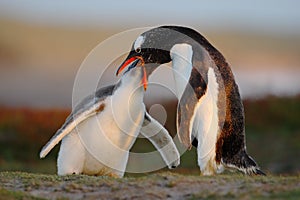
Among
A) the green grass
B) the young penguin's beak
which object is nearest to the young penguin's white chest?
the young penguin's beak

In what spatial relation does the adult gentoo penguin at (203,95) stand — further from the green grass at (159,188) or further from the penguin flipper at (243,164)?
the green grass at (159,188)

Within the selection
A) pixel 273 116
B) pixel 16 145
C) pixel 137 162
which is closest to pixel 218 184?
pixel 137 162

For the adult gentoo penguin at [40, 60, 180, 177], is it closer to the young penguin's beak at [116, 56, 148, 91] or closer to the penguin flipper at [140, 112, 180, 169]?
the young penguin's beak at [116, 56, 148, 91]

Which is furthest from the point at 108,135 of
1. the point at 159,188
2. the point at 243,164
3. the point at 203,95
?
the point at 159,188

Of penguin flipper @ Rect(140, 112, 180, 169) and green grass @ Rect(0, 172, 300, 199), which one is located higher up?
penguin flipper @ Rect(140, 112, 180, 169)

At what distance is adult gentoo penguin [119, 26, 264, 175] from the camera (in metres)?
9.88

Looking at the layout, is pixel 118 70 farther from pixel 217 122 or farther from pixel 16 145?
pixel 16 145

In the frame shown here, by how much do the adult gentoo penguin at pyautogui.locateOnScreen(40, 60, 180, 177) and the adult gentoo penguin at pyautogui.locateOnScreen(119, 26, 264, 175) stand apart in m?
0.52

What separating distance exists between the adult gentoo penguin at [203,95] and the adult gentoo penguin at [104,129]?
52 centimetres

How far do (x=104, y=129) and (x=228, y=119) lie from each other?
6.46 ft

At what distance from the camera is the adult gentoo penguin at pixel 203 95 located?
32.4 feet

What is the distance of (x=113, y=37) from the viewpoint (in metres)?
12.0

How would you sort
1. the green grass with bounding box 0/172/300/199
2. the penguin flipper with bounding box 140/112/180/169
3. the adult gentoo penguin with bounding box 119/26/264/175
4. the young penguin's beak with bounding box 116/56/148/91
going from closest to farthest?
1. the green grass with bounding box 0/172/300/199
2. the adult gentoo penguin with bounding box 119/26/264/175
3. the young penguin's beak with bounding box 116/56/148/91
4. the penguin flipper with bounding box 140/112/180/169

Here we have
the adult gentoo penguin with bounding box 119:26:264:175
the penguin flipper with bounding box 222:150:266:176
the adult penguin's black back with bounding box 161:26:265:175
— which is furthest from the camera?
the penguin flipper with bounding box 222:150:266:176
